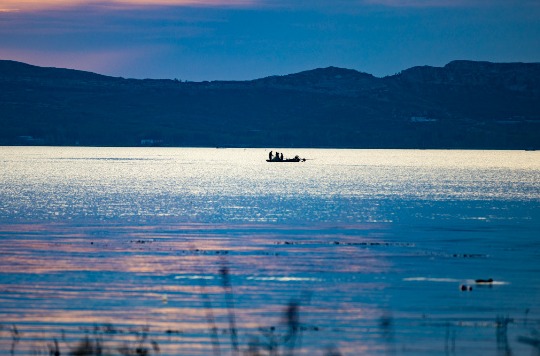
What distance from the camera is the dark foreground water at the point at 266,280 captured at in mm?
31250

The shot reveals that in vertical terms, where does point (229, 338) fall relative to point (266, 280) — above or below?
below

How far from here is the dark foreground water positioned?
31250 millimetres

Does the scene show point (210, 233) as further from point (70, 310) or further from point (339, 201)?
point (339, 201)

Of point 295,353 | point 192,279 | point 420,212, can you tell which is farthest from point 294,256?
point 420,212

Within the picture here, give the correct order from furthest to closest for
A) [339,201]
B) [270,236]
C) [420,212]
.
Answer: [339,201] < [420,212] < [270,236]

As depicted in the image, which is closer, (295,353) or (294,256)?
(295,353)

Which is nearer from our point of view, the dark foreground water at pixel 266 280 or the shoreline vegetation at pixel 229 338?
the shoreline vegetation at pixel 229 338

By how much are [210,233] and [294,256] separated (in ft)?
44.7

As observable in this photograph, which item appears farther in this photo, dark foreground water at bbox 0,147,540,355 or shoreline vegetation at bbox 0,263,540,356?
dark foreground water at bbox 0,147,540,355

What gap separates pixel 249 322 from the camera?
34.1 metres

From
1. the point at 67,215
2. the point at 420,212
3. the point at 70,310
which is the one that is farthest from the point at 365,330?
the point at 420,212

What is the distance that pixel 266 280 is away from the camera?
43062mm

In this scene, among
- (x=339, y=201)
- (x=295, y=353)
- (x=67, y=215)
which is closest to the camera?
(x=295, y=353)

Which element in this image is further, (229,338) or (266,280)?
(266,280)
